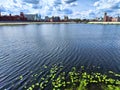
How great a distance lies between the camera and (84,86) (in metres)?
12.9

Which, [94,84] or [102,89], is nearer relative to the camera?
[102,89]

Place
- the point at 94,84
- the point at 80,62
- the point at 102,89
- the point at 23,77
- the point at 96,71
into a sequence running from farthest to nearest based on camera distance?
the point at 80,62 → the point at 96,71 → the point at 23,77 → the point at 94,84 → the point at 102,89

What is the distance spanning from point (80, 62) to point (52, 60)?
15.4ft

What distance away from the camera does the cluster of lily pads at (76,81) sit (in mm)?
12695

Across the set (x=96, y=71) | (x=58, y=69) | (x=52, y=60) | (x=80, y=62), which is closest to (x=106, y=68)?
(x=96, y=71)

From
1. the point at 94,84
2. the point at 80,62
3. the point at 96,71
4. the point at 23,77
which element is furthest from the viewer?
the point at 80,62

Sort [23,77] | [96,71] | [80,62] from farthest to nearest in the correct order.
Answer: [80,62] → [96,71] → [23,77]

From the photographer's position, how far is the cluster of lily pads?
41.7 feet

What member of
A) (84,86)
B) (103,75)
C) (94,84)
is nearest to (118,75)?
(103,75)

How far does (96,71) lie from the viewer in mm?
16797

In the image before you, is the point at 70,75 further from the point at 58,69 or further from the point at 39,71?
the point at 39,71

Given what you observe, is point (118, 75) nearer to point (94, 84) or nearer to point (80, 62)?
point (94, 84)

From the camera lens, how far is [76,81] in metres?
13.9

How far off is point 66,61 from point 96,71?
18.3 ft
